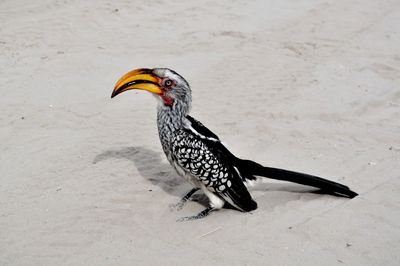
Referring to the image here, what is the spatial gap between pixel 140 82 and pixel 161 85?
0.19 meters

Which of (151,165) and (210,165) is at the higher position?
(210,165)

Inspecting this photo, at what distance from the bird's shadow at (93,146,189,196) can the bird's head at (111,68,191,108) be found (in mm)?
965

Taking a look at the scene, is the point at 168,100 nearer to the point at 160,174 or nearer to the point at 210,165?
the point at 210,165

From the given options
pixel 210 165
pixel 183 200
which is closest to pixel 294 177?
pixel 210 165

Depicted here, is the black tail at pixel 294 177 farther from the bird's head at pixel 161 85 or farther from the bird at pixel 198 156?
the bird's head at pixel 161 85

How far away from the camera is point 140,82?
486 cm

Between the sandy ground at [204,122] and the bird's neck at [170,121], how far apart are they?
688 mm

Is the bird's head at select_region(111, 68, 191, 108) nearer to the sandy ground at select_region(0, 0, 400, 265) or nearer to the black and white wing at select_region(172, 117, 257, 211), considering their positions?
the black and white wing at select_region(172, 117, 257, 211)

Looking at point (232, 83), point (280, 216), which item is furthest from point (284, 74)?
point (280, 216)

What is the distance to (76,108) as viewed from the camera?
6855 millimetres

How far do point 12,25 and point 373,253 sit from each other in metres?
6.90

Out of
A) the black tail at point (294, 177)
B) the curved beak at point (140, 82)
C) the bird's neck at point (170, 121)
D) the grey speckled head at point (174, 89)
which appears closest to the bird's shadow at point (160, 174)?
the black tail at point (294, 177)

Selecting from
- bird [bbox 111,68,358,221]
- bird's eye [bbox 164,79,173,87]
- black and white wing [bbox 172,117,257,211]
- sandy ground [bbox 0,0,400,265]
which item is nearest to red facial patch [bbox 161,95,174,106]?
bird [bbox 111,68,358,221]

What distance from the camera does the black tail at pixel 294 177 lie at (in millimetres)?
4883
